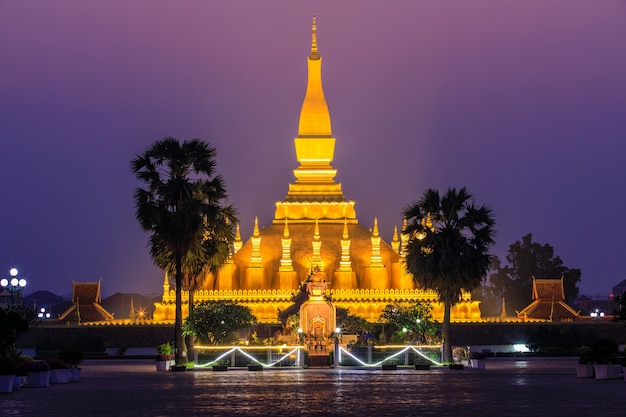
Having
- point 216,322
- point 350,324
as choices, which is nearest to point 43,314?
point 350,324

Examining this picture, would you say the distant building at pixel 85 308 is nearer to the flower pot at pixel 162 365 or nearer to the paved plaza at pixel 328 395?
the flower pot at pixel 162 365

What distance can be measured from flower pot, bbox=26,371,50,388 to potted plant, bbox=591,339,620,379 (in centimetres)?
1615

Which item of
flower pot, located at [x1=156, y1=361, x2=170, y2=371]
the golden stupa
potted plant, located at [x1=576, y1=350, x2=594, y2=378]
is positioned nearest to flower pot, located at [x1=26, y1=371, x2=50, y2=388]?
flower pot, located at [x1=156, y1=361, x2=170, y2=371]

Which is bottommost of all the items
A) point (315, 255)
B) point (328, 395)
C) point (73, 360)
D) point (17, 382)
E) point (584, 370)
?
point (328, 395)

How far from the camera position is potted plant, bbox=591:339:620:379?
4431 cm

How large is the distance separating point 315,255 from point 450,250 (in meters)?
33.7

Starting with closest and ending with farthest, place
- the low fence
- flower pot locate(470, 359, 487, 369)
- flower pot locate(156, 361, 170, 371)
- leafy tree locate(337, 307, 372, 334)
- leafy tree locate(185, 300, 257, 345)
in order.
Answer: flower pot locate(156, 361, 170, 371) → flower pot locate(470, 359, 487, 369) → the low fence → leafy tree locate(185, 300, 257, 345) → leafy tree locate(337, 307, 372, 334)

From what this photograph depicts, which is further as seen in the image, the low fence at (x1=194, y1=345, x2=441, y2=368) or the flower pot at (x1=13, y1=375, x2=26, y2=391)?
the low fence at (x1=194, y1=345, x2=441, y2=368)

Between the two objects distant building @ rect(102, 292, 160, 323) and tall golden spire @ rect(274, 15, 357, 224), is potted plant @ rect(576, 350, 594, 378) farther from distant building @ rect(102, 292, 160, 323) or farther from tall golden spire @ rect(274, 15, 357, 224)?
distant building @ rect(102, 292, 160, 323)

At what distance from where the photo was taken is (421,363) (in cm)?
5784

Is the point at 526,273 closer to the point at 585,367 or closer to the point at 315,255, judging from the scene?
the point at 315,255

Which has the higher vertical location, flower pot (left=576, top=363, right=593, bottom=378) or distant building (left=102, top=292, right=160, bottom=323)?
distant building (left=102, top=292, right=160, bottom=323)

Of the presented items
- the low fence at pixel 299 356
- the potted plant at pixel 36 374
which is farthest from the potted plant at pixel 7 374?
the low fence at pixel 299 356

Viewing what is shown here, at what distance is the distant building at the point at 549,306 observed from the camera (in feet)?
304
